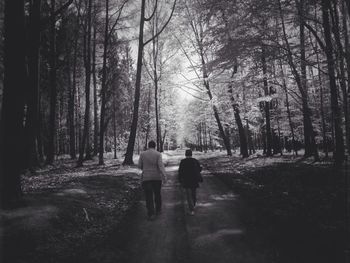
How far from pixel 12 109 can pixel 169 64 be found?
89.6 ft

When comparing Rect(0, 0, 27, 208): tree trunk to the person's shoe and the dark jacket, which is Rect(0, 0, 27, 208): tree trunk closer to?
the person's shoe

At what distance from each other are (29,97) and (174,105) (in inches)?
1367

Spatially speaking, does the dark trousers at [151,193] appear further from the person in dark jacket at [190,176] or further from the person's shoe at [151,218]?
the person in dark jacket at [190,176]

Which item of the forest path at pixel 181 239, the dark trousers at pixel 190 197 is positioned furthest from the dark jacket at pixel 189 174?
the forest path at pixel 181 239

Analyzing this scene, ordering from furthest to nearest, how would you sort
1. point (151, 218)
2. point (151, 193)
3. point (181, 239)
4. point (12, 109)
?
point (151, 193), point (151, 218), point (12, 109), point (181, 239)

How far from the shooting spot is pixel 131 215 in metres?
7.85

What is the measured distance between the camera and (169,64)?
3300 cm

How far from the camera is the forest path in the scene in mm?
4906

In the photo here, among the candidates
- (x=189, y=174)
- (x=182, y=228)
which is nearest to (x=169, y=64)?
(x=189, y=174)

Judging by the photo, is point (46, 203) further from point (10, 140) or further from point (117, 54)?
point (117, 54)

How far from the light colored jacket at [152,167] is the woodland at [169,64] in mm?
3334

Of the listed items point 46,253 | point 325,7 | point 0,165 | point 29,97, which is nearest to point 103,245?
point 46,253

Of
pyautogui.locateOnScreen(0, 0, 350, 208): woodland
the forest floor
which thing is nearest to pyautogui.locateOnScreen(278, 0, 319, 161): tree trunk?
pyautogui.locateOnScreen(0, 0, 350, 208): woodland

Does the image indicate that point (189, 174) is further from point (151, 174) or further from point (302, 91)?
point (302, 91)
